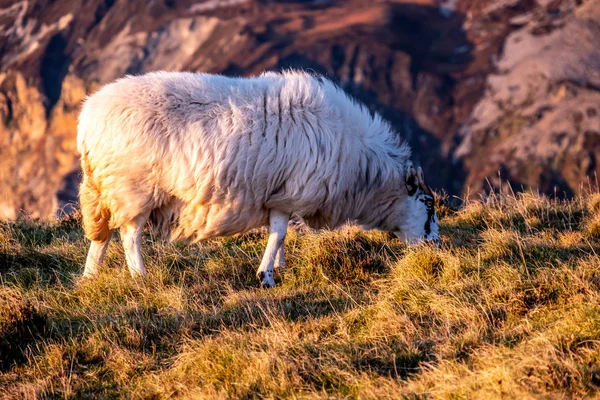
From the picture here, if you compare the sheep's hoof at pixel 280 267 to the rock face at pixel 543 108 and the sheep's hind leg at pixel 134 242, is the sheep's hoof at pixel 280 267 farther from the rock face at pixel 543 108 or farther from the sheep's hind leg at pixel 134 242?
the rock face at pixel 543 108

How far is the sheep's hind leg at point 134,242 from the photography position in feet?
25.0

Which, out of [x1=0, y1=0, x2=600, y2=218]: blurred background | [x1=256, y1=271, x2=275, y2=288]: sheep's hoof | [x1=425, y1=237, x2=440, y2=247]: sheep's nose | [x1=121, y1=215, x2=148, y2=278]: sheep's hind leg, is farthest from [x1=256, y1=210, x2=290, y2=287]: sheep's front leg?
[x1=0, y1=0, x2=600, y2=218]: blurred background

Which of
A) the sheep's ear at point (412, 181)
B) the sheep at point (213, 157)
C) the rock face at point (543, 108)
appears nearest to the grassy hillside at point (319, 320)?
the sheep at point (213, 157)

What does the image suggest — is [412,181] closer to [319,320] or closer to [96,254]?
[319,320]

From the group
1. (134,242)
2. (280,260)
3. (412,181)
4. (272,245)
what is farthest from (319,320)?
(412,181)

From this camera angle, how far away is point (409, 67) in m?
131

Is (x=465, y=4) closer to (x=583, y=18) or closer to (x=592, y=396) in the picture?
(x=583, y=18)

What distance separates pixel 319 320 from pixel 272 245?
1.57m

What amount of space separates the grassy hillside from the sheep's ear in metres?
0.68

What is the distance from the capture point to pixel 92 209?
304 inches

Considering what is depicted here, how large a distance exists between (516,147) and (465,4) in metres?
62.1

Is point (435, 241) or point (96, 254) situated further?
point (435, 241)

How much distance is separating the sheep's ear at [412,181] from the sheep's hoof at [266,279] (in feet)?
7.32

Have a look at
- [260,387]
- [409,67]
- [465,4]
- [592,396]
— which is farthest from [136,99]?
[465,4]
